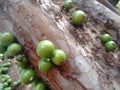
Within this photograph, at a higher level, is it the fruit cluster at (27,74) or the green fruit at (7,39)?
the green fruit at (7,39)

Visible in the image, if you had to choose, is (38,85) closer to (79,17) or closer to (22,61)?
(22,61)

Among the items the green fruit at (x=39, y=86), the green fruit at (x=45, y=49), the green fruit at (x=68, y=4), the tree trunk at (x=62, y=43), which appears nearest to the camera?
the green fruit at (x=45, y=49)

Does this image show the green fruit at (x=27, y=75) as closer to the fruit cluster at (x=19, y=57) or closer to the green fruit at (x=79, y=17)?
the fruit cluster at (x=19, y=57)

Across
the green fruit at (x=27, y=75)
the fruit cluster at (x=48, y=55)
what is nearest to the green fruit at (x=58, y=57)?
the fruit cluster at (x=48, y=55)

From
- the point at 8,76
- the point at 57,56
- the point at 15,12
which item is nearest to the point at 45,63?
the point at 57,56

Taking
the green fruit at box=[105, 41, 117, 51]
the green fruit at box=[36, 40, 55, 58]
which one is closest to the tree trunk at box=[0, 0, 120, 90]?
the green fruit at box=[105, 41, 117, 51]

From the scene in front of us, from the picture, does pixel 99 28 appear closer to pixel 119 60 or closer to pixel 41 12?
pixel 119 60

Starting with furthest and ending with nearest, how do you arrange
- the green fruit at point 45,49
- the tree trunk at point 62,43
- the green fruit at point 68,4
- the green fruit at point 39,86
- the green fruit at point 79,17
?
the green fruit at point 68,4, the green fruit at point 79,17, the green fruit at point 39,86, the tree trunk at point 62,43, the green fruit at point 45,49

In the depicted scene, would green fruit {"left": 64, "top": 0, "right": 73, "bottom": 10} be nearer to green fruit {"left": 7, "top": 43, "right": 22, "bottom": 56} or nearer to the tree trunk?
the tree trunk

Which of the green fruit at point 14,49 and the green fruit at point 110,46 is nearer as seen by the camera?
the green fruit at point 14,49
